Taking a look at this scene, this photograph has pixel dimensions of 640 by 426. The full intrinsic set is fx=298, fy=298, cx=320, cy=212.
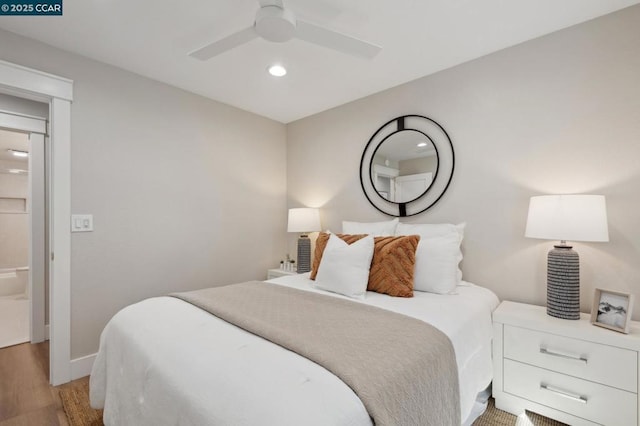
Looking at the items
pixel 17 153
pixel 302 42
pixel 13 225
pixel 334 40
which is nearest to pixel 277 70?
pixel 302 42

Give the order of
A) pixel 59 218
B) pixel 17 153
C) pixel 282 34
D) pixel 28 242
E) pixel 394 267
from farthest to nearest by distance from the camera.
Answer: pixel 17 153 < pixel 28 242 < pixel 59 218 < pixel 394 267 < pixel 282 34

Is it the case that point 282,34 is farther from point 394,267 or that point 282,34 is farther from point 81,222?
point 81,222

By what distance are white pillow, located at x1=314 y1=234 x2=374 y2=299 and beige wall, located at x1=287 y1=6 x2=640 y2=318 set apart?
86 cm

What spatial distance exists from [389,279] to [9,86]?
9.44ft

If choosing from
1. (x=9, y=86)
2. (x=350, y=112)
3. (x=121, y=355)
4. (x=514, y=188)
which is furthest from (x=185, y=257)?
(x=514, y=188)

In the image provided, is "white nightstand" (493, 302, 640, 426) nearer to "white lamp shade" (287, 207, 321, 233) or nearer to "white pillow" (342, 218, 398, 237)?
"white pillow" (342, 218, 398, 237)

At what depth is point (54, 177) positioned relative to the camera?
7.09 ft

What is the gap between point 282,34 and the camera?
1.58 metres

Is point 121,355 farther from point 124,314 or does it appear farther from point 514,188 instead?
point 514,188

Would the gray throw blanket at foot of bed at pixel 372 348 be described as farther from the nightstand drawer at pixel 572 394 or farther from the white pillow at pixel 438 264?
the nightstand drawer at pixel 572 394

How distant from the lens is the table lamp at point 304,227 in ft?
10.5

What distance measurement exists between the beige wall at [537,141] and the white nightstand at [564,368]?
37 cm

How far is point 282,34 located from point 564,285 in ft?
7.05

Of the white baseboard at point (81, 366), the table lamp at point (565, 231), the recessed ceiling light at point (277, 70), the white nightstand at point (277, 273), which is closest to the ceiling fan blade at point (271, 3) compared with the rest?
the recessed ceiling light at point (277, 70)
